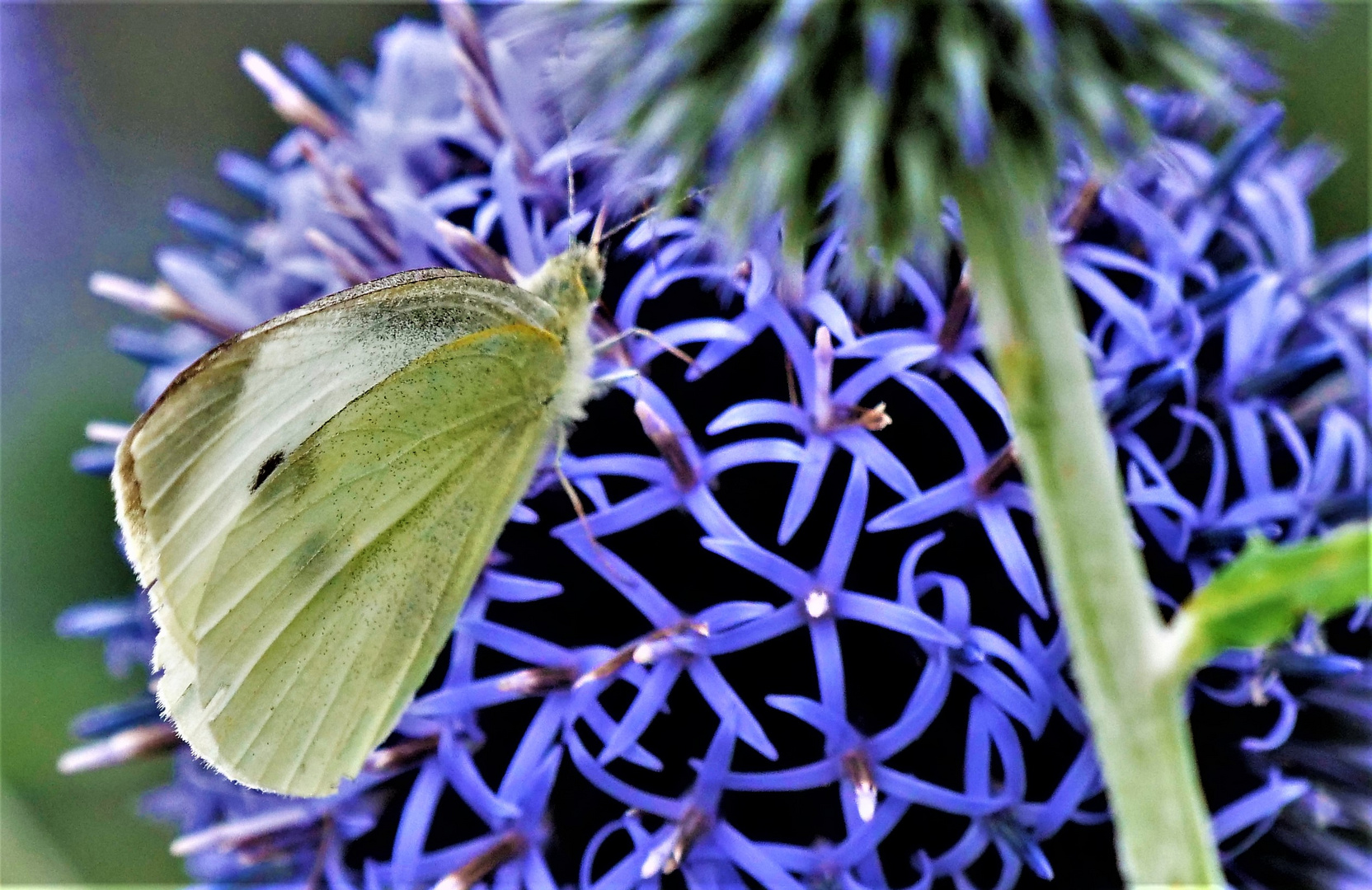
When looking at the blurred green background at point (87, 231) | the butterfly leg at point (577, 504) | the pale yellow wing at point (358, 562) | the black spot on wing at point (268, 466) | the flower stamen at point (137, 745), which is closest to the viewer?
the butterfly leg at point (577, 504)

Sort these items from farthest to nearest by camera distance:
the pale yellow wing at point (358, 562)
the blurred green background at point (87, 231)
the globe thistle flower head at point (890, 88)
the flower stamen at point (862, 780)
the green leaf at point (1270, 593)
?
the blurred green background at point (87, 231) < the pale yellow wing at point (358, 562) < the flower stamen at point (862, 780) < the globe thistle flower head at point (890, 88) < the green leaf at point (1270, 593)

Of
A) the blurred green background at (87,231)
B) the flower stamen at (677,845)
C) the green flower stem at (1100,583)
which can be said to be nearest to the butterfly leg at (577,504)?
the flower stamen at (677,845)

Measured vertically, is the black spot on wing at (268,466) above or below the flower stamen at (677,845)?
above

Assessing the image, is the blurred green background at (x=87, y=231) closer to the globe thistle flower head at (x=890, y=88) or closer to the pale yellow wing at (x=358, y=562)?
the pale yellow wing at (x=358, y=562)

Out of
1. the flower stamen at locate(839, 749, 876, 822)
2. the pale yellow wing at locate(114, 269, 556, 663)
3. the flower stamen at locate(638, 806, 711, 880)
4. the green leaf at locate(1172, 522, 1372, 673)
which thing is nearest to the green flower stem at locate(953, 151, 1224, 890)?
the green leaf at locate(1172, 522, 1372, 673)

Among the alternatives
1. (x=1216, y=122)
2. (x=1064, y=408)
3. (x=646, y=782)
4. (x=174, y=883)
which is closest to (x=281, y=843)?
(x=646, y=782)

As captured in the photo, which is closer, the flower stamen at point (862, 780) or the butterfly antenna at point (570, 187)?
the flower stamen at point (862, 780)
